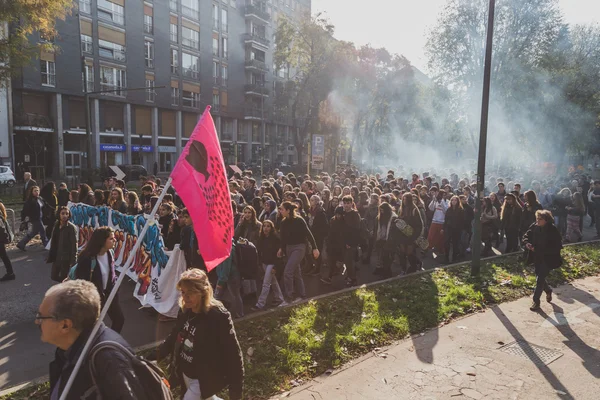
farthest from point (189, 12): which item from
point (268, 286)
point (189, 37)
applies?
point (268, 286)

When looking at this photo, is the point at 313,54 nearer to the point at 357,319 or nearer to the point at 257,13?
the point at 257,13

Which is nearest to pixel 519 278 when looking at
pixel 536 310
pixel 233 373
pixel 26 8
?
pixel 536 310

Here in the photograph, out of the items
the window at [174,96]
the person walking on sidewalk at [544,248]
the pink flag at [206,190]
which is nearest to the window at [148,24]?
the window at [174,96]

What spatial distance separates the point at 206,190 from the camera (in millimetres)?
3352

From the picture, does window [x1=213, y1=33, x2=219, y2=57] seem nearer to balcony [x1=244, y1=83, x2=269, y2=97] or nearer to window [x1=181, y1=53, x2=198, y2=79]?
window [x1=181, y1=53, x2=198, y2=79]

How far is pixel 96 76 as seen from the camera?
36.3 meters

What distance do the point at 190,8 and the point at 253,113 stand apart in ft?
48.5

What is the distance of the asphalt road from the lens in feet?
17.0

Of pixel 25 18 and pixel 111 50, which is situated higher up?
pixel 111 50

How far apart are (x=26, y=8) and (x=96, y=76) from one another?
72.3 ft

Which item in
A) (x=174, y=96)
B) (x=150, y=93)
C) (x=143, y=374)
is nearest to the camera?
(x=143, y=374)

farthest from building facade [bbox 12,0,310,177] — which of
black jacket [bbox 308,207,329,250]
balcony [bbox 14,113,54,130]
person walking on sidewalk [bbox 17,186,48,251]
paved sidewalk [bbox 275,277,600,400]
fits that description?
paved sidewalk [bbox 275,277,600,400]

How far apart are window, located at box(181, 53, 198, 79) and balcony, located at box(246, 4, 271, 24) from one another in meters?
12.1

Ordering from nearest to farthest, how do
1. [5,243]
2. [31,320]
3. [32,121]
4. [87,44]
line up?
[31,320], [5,243], [32,121], [87,44]
